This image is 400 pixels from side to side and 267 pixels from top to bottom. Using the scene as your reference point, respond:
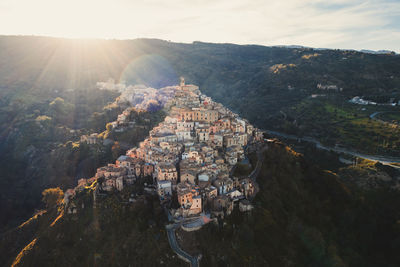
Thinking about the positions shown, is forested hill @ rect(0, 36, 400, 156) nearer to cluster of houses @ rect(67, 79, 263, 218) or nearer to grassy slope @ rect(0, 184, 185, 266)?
cluster of houses @ rect(67, 79, 263, 218)

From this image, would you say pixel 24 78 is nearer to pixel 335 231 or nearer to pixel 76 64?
pixel 76 64

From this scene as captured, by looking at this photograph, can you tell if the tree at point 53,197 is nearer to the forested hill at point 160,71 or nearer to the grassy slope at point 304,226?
the grassy slope at point 304,226

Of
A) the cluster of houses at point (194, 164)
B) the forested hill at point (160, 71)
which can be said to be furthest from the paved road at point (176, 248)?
the forested hill at point (160, 71)

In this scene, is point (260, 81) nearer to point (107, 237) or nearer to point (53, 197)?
point (53, 197)

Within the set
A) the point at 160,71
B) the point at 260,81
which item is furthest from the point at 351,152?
the point at 160,71

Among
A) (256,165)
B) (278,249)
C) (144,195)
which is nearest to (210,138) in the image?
(256,165)

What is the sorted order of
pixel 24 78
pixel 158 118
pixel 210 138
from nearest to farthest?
1. pixel 210 138
2. pixel 158 118
3. pixel 24 78

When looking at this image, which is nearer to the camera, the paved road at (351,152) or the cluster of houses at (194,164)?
the cluster of houses at (194,164)
